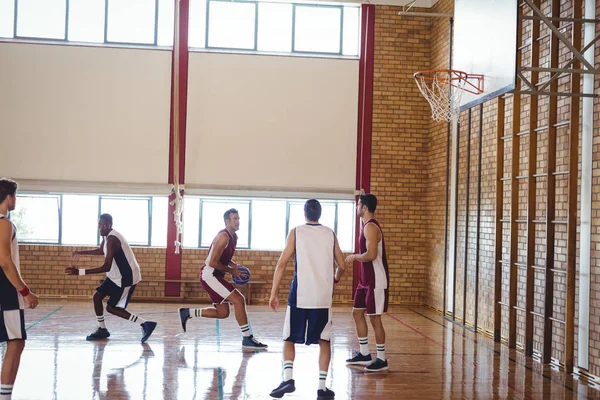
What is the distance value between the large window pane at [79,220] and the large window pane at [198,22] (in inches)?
127

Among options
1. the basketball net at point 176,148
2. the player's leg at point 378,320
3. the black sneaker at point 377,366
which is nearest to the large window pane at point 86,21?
the basketball net at point 176,148

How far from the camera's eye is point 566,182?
23.3ft

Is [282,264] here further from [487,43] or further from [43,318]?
[43,318]

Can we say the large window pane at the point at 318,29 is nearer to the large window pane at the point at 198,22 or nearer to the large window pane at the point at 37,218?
the large window pane at the point at 198,22

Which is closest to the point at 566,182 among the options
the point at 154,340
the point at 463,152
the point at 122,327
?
the point at 463,152

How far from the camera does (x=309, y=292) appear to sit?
215 inches

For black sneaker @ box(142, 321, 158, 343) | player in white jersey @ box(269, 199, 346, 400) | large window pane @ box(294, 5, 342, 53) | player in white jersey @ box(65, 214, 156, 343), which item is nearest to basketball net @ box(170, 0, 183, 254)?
large window pane @ box(294, 5, 342, 53)

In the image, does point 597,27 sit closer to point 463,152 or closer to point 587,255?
point 587,255

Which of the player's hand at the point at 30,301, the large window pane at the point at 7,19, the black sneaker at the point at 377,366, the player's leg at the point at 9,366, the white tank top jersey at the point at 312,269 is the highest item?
the large window pane at the point at 7,19

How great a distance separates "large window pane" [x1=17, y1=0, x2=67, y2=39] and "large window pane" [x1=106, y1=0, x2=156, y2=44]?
2.65 ft

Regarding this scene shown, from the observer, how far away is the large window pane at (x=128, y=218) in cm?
1177

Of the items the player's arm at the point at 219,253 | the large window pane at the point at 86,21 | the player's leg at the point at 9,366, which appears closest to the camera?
the player's leg at the point at 9,366

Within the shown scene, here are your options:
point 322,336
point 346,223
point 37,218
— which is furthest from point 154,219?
point 322,336

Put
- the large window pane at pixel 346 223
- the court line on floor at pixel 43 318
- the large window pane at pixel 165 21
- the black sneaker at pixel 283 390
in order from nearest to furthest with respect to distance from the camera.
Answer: the black sneaker at pixel 283 390 → the court line on floor at pixel 43 318 → the large window pane at pixel 165 21 → the large window pane at pixel 346 223
